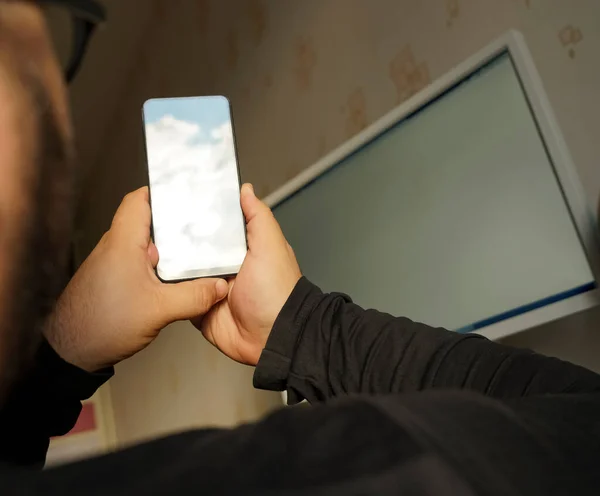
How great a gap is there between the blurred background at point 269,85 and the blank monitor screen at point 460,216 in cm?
9

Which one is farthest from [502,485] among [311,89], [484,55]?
[311,89]

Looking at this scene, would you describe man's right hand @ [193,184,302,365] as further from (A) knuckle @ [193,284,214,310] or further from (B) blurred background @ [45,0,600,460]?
(B) blurred background @ [45,0,600,460]

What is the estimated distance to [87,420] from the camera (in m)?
2.08

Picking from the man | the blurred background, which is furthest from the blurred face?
the blurred background

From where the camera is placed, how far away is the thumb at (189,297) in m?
0.52

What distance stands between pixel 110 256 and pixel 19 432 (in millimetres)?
173

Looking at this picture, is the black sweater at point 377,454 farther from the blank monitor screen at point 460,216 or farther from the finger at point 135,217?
the finger at point 135,217

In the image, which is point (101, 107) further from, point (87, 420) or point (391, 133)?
point (391, 133)

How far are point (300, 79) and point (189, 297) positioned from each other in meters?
0.64

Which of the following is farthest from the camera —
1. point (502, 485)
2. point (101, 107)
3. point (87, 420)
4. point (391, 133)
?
point (87, 420)

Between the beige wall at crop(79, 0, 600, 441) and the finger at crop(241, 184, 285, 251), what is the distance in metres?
0.30

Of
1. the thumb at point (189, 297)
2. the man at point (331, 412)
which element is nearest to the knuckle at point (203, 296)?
the thumb at point (189, 297)

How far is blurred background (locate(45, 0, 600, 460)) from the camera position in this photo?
593 millimetres

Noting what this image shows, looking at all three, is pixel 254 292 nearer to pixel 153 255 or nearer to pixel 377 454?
pixel 153 255
